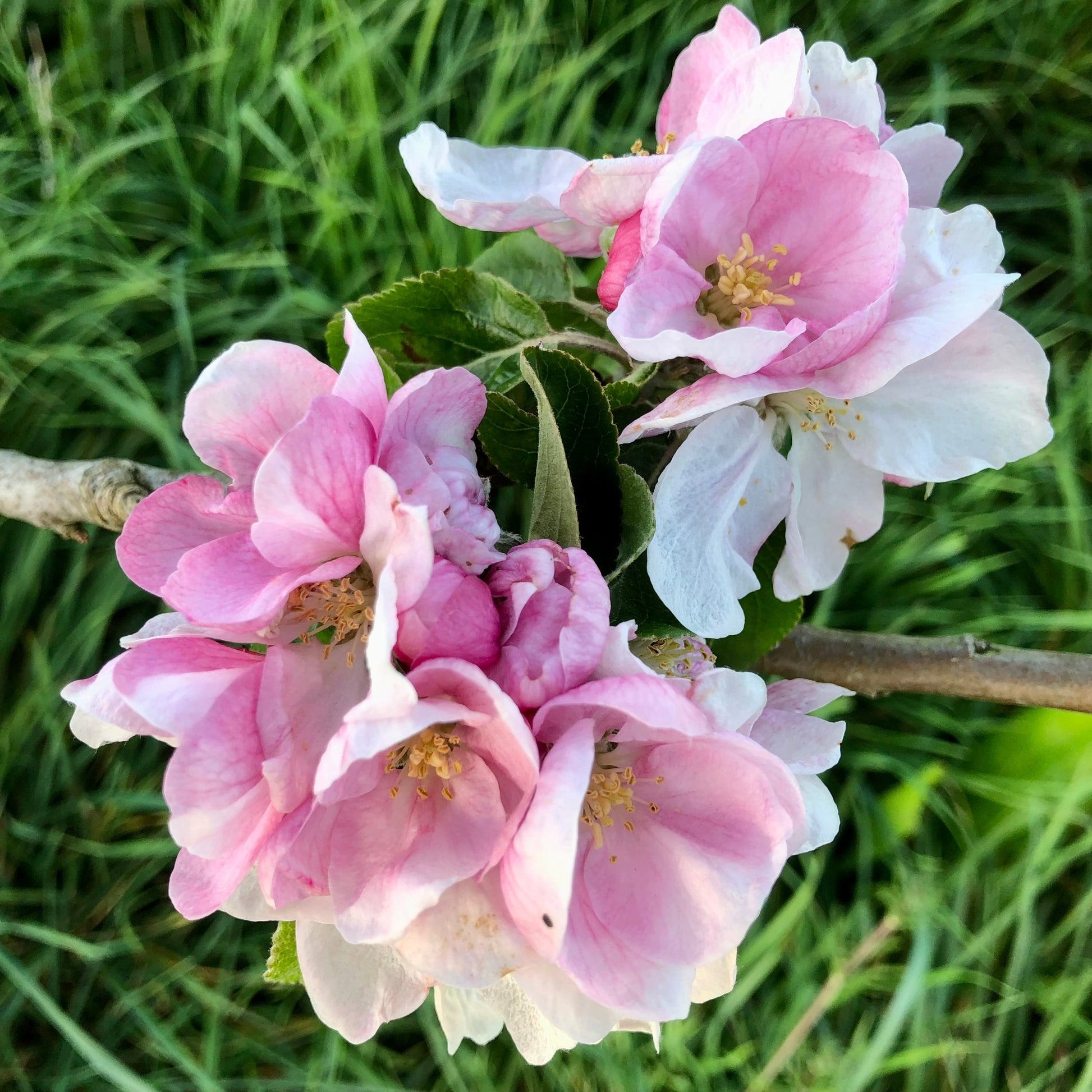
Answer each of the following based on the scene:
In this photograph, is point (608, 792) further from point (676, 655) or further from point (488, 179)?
point (488, 179)

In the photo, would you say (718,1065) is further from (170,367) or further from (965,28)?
(965,28)

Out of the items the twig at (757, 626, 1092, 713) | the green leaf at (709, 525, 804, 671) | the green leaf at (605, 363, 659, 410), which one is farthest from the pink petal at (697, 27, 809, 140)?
the twig at (757, 626, 1092, 713)

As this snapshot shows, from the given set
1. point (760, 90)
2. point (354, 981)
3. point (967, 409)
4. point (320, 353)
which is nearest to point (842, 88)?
point (760, 90)

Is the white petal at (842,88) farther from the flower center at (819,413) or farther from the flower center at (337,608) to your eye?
the flower center at (337,608)

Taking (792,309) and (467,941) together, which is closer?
(467,941)

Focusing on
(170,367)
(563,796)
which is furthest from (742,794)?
(170,367)

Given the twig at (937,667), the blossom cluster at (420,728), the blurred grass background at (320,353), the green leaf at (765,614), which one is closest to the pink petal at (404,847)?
the blossom cluster at (420,728)
